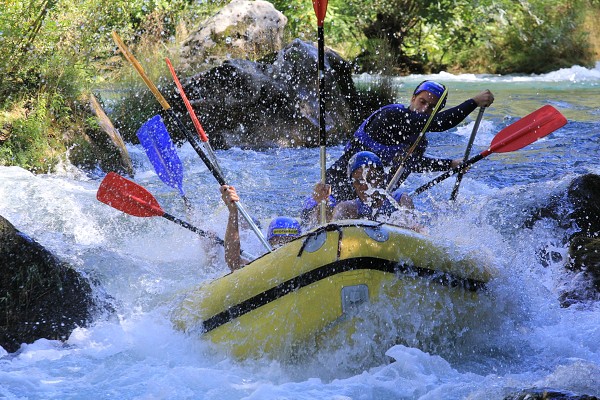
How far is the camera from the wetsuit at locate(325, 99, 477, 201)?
491 centimetres

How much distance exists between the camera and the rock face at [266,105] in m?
9.09

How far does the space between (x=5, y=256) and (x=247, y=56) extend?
23.4ft

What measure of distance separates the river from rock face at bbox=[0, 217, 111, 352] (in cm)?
9

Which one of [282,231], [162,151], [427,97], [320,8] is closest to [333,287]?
[282,231]

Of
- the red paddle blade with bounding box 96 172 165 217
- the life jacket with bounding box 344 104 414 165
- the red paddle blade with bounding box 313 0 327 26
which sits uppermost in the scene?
the red paddle blade with bounding box 313 0 327 26

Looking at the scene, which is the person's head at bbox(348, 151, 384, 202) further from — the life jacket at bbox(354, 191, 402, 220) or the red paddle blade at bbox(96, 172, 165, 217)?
the red paddle blade at bbox(96, 172, 165, 217)

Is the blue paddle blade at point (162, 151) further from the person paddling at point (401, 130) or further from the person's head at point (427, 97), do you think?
the person's head at point (427, 97)

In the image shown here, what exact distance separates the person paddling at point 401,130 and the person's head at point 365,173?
0.53 metres

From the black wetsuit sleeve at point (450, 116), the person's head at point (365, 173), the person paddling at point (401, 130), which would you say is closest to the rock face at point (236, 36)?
the person paddling at point (401, 130)

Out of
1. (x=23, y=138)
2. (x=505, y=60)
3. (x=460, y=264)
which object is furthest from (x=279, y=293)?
(x=505, y=60)

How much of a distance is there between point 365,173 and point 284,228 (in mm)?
610

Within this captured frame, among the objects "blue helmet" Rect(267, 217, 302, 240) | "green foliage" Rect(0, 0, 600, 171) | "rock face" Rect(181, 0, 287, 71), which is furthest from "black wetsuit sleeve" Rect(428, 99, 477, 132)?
"rock face" Rect(181, 0, 287, 71)

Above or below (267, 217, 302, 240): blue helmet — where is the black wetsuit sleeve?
above

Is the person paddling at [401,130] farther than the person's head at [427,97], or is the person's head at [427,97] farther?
the person's head at [427,97]
